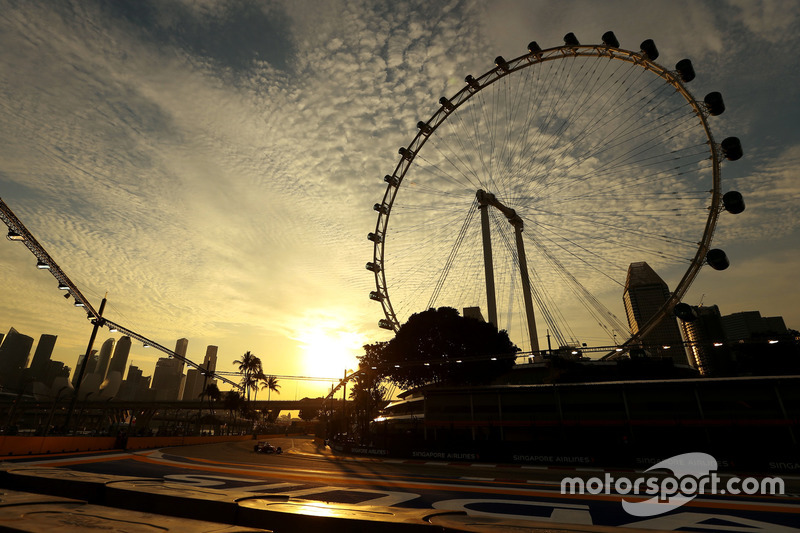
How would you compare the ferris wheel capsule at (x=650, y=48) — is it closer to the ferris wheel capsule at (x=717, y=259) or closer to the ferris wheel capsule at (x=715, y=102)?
the ferris wheel capsule at (x=715, y=102)

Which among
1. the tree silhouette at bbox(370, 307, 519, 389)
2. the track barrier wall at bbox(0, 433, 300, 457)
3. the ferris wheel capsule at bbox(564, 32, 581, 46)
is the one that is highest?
the ferris wheel capsule at bbox(564, 32, 581, 46)

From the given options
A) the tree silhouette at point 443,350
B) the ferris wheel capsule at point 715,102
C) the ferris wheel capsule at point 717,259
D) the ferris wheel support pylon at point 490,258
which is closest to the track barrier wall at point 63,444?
the tree silhouette at point 443,350

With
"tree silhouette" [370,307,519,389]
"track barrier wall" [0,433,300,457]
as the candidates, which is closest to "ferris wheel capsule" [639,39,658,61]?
"tree silhouette" [370,307,519,389]

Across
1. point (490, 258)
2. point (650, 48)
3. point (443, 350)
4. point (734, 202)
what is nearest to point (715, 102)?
point (650, 48)

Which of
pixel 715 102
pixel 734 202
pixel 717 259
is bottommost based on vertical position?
pixel 717 259

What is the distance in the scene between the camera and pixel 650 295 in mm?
99750

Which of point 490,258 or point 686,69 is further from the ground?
point 686,69

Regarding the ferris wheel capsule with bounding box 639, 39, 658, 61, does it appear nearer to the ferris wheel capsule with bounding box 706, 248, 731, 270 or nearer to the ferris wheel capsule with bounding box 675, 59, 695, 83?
the ferris wheel capsule with bounding box 675, 59, 695, 83

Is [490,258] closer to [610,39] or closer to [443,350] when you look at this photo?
[443,350]

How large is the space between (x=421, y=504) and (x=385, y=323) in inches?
1694

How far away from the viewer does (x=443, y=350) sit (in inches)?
1996

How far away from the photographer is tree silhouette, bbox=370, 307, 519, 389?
162ft

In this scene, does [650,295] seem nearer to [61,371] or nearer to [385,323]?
[385,323]

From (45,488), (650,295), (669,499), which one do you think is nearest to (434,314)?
(669,499)
